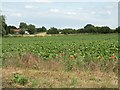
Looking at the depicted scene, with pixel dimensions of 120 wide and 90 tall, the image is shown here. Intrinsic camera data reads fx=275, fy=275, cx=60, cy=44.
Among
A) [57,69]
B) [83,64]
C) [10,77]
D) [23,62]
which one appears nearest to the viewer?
[10,77]

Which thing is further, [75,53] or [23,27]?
[23,27]

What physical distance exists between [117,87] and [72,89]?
102 cm

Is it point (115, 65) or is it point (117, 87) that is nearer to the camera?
point (117, 87)

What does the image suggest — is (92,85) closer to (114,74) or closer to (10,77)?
→ (114,74)

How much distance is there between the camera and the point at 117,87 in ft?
19.4

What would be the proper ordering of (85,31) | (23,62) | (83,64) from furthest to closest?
1. (85,31)
2. (23,62)
3. (83,64)

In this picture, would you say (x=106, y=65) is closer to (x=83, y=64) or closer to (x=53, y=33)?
(x=83, y=64)

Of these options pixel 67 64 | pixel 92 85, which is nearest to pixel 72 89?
pixel 92 85

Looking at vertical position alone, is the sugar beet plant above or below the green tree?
below

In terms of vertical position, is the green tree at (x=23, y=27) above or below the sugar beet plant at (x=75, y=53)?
above

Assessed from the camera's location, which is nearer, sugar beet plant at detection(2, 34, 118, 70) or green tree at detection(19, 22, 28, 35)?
sugar beet plant at detection(2, 34, 118, 70)

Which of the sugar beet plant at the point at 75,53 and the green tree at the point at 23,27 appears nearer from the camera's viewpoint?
the sugar beet plant at the point at 75,53

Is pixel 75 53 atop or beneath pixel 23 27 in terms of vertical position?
beneath

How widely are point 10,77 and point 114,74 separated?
9.18 feet
